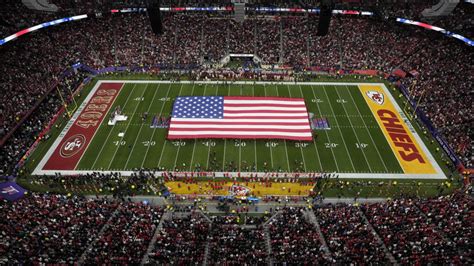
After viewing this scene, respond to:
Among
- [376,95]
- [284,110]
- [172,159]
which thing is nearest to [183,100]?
[172,159]

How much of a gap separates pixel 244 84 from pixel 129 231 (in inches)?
968

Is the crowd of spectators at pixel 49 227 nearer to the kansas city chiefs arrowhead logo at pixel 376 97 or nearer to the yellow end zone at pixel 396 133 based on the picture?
the yellow end zone at pixel 396 133

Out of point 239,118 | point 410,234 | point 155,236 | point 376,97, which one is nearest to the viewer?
point 410,234

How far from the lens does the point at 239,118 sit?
3350 cm

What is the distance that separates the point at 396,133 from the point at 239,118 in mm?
14825

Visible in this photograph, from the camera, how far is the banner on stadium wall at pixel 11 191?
82.5 feet

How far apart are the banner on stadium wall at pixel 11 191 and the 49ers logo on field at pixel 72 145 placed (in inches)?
207

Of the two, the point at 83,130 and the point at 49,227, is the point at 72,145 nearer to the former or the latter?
the point at 83,130

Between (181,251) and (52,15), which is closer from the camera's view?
(181,251)

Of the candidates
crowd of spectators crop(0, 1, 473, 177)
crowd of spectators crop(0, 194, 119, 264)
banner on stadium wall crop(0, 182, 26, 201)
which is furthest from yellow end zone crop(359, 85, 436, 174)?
banner on stadium wall crop(0, 182, 26, 201)

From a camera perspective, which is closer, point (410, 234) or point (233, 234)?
point (410, 234)

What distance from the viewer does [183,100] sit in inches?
1406

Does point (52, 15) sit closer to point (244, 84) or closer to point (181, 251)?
point (244, 84)

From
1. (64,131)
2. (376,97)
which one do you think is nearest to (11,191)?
(64,131)
